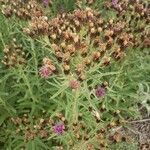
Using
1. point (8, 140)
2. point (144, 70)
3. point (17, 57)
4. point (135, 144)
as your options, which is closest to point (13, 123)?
point (8, 140)

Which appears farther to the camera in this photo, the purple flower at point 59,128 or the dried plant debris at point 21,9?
the dried plant debris at point 21,9

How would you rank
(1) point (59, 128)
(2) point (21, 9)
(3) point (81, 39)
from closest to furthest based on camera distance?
1. (3) point (81, 39)
2. (1) point (59, 128)
3. (2) point (21, 9)

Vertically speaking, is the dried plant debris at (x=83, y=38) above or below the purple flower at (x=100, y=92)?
above

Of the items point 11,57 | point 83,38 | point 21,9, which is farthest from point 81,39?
point 21,9

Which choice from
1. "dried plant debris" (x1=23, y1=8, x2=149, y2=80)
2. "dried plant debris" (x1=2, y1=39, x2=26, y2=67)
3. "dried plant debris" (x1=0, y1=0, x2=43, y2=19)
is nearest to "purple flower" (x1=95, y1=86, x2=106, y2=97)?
"dried plant debris" (x1=23, y1=8, x2=149, y2=80)

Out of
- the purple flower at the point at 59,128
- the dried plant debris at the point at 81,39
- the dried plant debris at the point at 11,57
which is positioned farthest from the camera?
the dried plant debris at the point at 11,57

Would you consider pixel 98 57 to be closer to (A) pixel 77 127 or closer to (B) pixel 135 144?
(A) pixel 77 127

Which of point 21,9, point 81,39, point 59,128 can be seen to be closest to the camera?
point 81,39

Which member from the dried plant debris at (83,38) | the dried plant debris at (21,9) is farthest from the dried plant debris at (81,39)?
the dried plant debris at (21,9)

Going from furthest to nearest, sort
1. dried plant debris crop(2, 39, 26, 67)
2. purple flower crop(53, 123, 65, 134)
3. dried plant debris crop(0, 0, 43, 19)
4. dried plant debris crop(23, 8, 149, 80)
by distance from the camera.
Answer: dried plant debris crop(0, 0, 43, 19) < dried plant debris crop(2, 39, 26, 67) < purple flower crop(53, 123, 65, 134) < dried plant debris crop(23, 8, 149, 80)

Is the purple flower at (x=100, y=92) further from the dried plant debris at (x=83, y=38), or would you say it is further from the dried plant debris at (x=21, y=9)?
the dried plant debris at (x=21, y=9)

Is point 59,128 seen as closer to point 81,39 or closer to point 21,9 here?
point 81,39

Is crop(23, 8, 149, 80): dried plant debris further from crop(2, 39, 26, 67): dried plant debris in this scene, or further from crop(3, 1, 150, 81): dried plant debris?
crop(2, 39, 26, 67): dried plant debris
